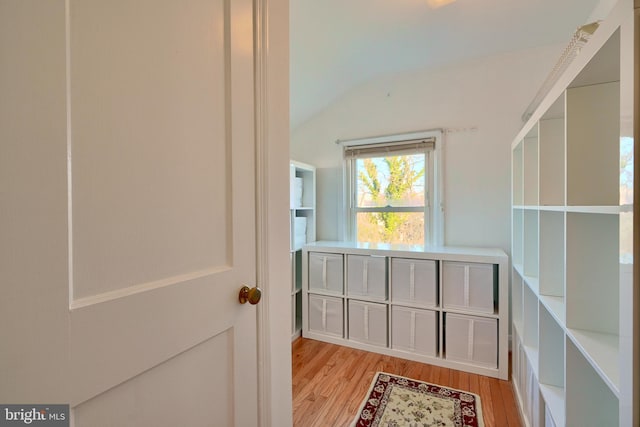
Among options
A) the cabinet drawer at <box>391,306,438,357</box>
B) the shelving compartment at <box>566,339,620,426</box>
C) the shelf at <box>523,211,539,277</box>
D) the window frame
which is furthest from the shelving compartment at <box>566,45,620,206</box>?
the window frame

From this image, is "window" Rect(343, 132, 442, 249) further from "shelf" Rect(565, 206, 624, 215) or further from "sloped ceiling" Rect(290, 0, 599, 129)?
"shelf" Rect(565, 206, 624, 215)

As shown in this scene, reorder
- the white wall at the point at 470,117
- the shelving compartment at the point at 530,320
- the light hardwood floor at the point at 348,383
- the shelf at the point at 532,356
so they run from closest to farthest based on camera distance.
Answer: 1. the shelf at the point at 532,356
2. the shelving compartment at the point at 530,320
3. the light hardwood floor at the point at 348,383
4. the white wall at the point at 470,117

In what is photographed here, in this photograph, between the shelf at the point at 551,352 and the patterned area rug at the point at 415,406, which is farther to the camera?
the patterned area rug at the point at 415,406

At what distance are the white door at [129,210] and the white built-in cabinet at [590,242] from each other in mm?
891

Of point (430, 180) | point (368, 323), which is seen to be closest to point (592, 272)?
point (368, 323)

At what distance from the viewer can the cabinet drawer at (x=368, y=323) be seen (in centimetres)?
238

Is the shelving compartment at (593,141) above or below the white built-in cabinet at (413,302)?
above

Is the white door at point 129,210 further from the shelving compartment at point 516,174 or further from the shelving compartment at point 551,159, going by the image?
the shelving compartment at point 516,174

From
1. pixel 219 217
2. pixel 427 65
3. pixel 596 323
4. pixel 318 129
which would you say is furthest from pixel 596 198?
pixel 318 129

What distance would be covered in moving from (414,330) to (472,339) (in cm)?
42

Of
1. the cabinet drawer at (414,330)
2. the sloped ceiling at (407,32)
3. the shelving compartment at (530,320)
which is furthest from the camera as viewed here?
the cabinet drawer at (414,330)

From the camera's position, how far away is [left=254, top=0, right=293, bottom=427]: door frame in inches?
33.4

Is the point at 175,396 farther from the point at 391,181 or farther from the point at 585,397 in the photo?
the point at 391,181

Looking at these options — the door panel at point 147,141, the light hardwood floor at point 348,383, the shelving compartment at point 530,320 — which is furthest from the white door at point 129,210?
the shelving compartment at point 530,320
